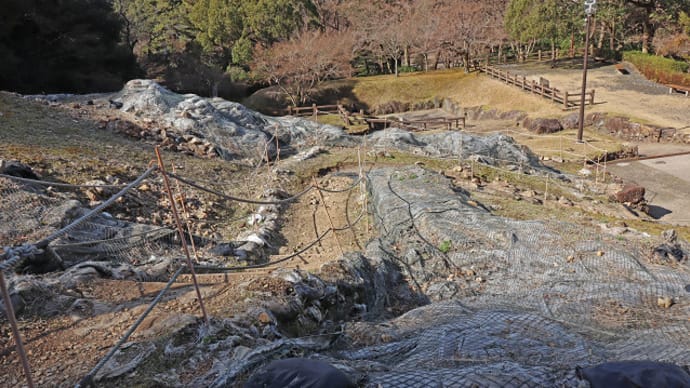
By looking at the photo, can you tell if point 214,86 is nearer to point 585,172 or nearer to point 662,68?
point 585,172

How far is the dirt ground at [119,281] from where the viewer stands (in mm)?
4348

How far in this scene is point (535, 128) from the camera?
21734 mm

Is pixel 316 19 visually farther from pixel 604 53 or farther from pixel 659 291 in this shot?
pixel 659 291

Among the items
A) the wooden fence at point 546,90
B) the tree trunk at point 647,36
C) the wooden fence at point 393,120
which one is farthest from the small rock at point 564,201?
the tree trunk at point 647,36

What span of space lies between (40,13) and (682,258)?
22.0 metres

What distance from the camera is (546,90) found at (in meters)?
24.6

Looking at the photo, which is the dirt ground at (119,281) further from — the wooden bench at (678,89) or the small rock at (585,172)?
the small rock at (585,172)

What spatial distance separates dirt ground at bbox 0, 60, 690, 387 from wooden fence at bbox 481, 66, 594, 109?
1.85 m

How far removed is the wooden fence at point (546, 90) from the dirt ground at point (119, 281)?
73.0 inches

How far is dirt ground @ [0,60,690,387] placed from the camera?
4.35 meters

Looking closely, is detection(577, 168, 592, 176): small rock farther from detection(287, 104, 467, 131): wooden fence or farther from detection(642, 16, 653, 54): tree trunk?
detection(642, 16, 653, 54): tree trunk

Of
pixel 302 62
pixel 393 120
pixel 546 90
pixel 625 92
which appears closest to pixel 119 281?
pixel 393 120

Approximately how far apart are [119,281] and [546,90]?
78.8 ft

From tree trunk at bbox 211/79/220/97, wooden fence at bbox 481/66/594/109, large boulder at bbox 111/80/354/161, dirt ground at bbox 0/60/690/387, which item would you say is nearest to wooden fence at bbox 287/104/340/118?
tree trunk at bbox 211/79/220/97
